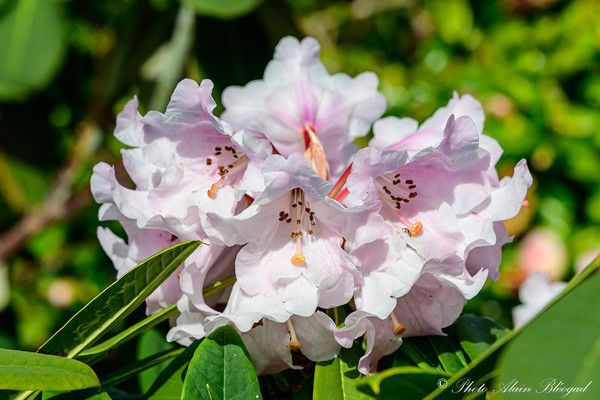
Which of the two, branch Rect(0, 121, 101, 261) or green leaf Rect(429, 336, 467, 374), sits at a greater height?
branch Rect(0, 121, 101, 261)

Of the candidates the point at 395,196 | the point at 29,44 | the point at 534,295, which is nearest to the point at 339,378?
the point at 395,196

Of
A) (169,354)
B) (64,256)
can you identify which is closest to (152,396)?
(169,354)

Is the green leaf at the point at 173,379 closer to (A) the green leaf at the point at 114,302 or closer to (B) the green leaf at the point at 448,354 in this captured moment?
(A) the green leaf at the point at 114,302

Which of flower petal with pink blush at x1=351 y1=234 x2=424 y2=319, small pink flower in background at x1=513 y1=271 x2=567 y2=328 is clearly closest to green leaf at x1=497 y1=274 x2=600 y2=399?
flower petal with pink blush at x1=351 y1=234 x2=424 y2=319

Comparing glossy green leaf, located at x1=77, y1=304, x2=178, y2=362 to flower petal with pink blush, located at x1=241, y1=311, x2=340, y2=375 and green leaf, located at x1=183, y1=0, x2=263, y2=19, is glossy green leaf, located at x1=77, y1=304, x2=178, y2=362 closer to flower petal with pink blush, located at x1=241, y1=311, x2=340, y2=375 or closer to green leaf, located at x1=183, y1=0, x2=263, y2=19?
flower petal with pink blush, located at x1=241, y1=311, x2=340, y2=375

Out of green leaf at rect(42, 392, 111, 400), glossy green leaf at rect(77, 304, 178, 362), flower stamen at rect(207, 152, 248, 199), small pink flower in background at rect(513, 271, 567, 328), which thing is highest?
flower stamen at rect(207, 152, 248, 199)

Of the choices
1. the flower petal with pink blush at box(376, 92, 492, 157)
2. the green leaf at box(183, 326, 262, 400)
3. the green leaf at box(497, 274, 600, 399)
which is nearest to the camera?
the green leaf at box(497, 274, 600, 399)

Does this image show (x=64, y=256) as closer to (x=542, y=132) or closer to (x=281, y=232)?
(x=542, y=132)

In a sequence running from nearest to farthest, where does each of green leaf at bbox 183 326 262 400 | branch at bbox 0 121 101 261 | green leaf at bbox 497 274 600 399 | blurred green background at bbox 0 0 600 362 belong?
green leaf at bbox 497 274 600 399 → green leaf at bbox 183 326 262 400 → blurred green background at bbox 0 0 600 362 → branch at bbox 0 121 101 261
